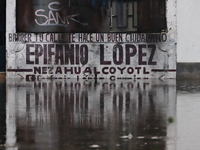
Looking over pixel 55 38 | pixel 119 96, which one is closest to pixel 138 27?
pixel 55 38

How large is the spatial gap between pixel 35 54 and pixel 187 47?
24.1 feet

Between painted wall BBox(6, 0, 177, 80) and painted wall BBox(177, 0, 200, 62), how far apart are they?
0.57 metres

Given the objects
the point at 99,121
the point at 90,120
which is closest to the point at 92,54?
the point at 90,120

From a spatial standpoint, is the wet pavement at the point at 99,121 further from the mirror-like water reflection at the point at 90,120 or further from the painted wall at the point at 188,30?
the painted wall at the point at 188,30

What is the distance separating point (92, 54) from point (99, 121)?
45.9 ft

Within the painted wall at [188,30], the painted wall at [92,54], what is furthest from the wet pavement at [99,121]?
the painted wall at [188,30]

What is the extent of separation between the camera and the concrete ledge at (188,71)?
24.1 metres

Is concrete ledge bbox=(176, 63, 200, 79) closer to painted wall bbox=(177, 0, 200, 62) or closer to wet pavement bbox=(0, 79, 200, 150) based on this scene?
painted wall bbox=(177, 0, 200, 62)

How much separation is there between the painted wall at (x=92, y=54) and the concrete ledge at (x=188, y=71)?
0.59m

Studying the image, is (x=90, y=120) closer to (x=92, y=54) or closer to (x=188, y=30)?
(x=92, y=54)

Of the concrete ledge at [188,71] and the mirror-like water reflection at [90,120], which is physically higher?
the concrete ledge at [188,71]

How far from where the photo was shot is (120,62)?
2358 cm

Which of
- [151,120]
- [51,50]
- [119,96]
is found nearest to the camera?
[151,120]

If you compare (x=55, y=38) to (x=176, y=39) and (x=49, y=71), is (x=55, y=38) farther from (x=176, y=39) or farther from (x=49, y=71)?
(x=176, y=39)
